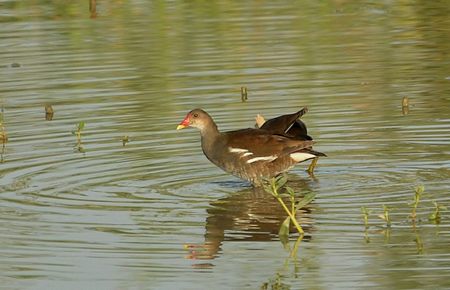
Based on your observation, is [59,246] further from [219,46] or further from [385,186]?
[219,46]

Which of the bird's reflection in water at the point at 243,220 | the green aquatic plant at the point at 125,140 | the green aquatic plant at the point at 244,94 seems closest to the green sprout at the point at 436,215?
the bird's reflection in water at the point at 243,220

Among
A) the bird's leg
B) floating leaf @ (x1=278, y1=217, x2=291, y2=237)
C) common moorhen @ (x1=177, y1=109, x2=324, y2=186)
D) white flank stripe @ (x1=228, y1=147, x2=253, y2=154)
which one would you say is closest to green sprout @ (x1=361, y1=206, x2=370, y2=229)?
floating leaf @ (x1=278, y1=217, x2=291, y2=237)

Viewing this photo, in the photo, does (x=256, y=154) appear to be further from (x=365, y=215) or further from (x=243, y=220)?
(x=365, y=215)

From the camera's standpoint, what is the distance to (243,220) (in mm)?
11602

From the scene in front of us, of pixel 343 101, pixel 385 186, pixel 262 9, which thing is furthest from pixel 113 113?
pixel 262 9

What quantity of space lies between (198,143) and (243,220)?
389 centimetres

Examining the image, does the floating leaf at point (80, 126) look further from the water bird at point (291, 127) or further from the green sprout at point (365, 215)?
the green sprout at point (365, 215)

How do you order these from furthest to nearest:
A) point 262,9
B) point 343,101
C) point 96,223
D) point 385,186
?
1. point 262,9
2. point 343,101
3. point 385,186
4. point 96,223

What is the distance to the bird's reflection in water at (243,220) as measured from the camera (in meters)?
10.6

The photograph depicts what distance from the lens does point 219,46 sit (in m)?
21.4

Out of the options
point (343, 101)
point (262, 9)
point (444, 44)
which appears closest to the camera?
point (343, 101)

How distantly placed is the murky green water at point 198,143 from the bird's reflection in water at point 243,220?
3 cm

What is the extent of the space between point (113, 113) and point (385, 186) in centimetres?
507

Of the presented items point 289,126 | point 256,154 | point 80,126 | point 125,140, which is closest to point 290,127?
point 289,126
